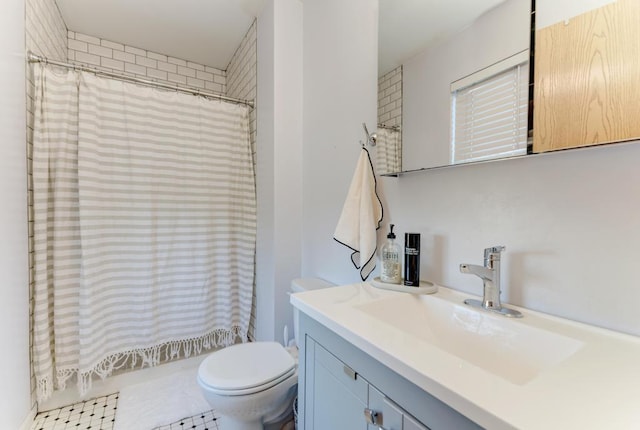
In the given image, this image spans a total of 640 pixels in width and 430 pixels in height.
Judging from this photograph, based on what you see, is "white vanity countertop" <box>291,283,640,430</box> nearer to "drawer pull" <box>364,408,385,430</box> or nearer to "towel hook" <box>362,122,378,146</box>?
"drawer pull" <box>364,408,385,430</box>

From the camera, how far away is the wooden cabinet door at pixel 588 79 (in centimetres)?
62

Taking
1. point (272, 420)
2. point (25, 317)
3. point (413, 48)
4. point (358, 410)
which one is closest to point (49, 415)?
point (25, 317)

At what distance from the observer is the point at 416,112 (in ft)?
3.63

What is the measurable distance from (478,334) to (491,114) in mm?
665

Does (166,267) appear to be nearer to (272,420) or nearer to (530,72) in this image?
(272,420)

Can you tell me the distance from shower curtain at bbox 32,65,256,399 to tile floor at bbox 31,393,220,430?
0.12m

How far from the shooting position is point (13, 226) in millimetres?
1311

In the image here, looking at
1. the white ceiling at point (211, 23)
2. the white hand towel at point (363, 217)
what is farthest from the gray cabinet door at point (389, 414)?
the white ceiling at point (211, 23)

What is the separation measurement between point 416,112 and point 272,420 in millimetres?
1504

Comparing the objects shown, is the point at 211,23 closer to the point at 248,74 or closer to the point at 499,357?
the point at 248,74

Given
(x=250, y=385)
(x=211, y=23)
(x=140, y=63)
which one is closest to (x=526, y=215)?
(x=250, y=385)

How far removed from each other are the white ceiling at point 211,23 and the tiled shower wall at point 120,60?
0.23ft

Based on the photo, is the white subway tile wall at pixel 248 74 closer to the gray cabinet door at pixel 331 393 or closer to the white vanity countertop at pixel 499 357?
the gray cabinet door at pixel 331 393

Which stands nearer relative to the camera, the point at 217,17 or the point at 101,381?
the point at 101,381
